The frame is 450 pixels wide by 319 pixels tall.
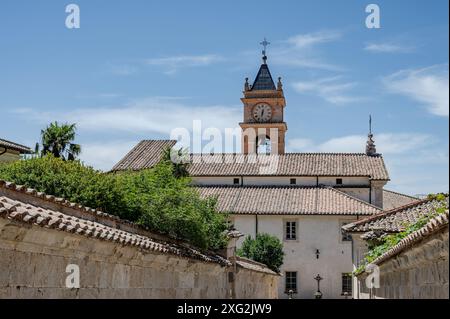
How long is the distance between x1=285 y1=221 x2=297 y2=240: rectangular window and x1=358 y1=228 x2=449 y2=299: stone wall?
35971mm

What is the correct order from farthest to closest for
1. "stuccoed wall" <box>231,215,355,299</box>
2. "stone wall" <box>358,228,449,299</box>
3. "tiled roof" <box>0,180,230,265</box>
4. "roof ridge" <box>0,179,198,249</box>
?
"stuccoed wall" <box>231,215,355,299</box> < "roof ridge" <box>0,179,198,249</box> < "tiled roof" <box>0,180,230,265</box> < "stone wall" <box>358,228,449,299</box>

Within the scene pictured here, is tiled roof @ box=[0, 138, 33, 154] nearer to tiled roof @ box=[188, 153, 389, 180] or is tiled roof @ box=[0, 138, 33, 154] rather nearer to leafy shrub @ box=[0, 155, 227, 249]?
leafy shrub @ box=[0, 155, 227, 249]

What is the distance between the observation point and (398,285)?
509 inches

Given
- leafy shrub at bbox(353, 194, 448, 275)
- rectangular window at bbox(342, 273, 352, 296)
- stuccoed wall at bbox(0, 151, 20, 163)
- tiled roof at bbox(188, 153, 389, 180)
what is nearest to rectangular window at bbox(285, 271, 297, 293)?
rectangular window at bbox(342, 273, 352, 296)

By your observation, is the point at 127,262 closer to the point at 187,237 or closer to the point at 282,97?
the point at 187,237

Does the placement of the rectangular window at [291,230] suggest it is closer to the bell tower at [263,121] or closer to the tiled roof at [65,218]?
the bell tower at [263,121]

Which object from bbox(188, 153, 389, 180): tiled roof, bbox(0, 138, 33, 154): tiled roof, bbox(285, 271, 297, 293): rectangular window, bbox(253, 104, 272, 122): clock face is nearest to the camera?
bbox(0, 138, 33, 154): tiled roof

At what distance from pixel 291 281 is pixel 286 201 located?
18.6 ft

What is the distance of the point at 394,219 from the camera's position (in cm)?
2230

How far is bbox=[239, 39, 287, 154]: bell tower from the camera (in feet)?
194

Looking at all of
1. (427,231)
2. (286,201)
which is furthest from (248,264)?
(427,231)

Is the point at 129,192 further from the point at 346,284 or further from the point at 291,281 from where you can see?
the point at 346,284

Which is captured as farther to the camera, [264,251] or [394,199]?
[394,199]
